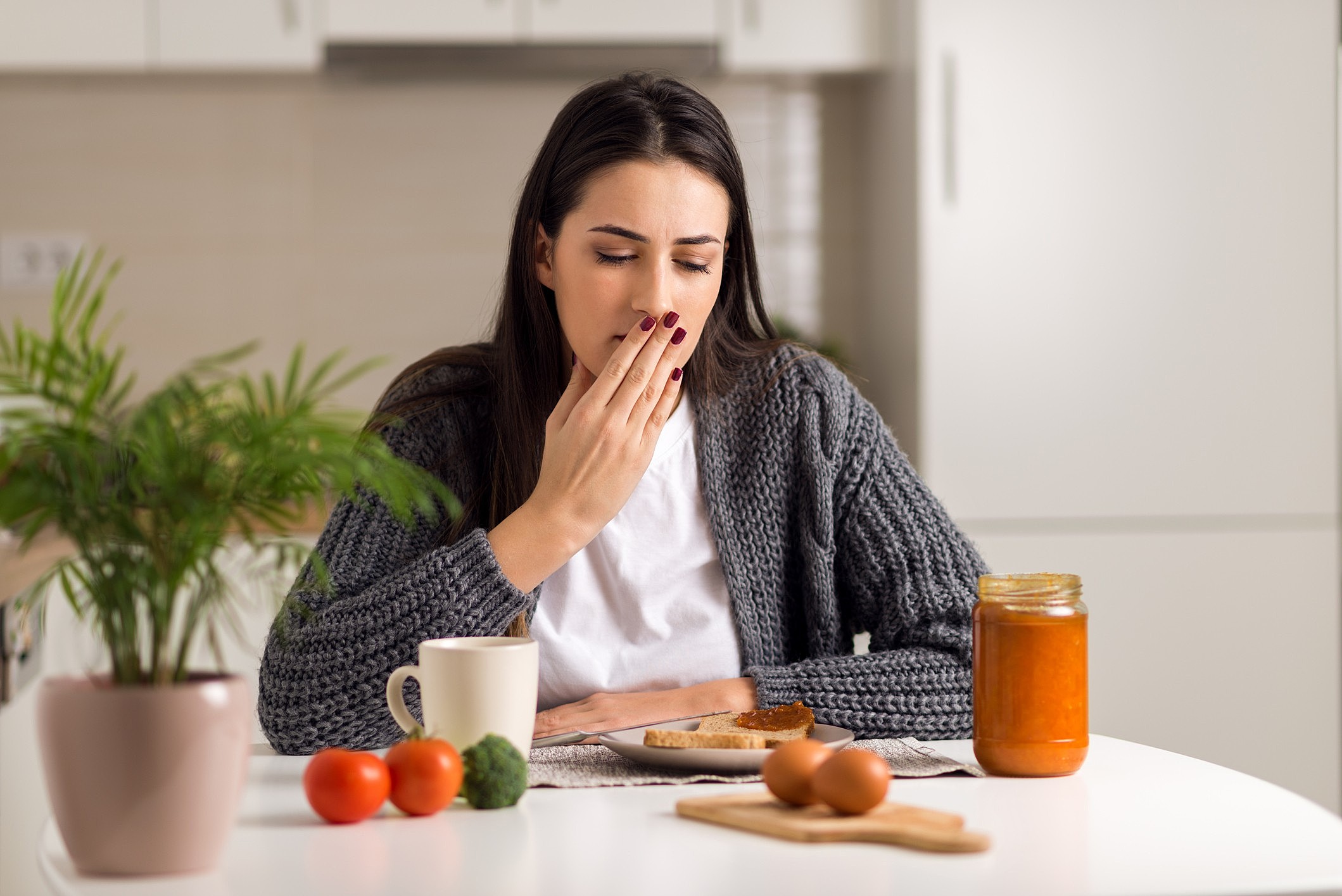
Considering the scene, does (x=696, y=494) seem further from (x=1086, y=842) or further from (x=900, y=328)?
(x=900, y=328)

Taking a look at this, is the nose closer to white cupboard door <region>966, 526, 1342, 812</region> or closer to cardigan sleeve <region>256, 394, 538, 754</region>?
cardigan sleeve <region>256, 394, 538, 754</region>

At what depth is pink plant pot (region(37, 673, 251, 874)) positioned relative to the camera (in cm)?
67

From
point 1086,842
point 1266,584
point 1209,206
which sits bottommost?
point 1266,584

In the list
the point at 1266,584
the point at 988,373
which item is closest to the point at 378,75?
the point at 988,373

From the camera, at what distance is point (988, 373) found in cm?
270

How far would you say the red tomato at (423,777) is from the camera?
2.67ft

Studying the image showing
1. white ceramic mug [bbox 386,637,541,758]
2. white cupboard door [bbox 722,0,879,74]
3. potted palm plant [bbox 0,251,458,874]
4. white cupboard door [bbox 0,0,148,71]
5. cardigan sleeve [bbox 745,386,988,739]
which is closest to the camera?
potted palm plant [bbox 0,251,458,874]

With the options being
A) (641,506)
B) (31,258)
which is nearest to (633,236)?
(641,506)


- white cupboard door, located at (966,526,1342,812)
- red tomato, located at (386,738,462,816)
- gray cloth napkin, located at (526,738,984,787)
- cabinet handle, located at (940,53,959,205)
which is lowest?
white cupboard door, located at (966,526,1342,812)

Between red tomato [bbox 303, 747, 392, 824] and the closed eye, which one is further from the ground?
the closed eye

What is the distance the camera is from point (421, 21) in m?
2.70

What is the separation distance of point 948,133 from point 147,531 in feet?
7.54

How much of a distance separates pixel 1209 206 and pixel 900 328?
2.20ft

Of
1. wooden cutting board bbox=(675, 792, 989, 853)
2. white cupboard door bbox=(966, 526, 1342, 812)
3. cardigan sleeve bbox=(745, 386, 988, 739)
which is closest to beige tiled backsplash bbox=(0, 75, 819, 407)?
white cupboard door bbox=(966, 526, 1342, 812)
